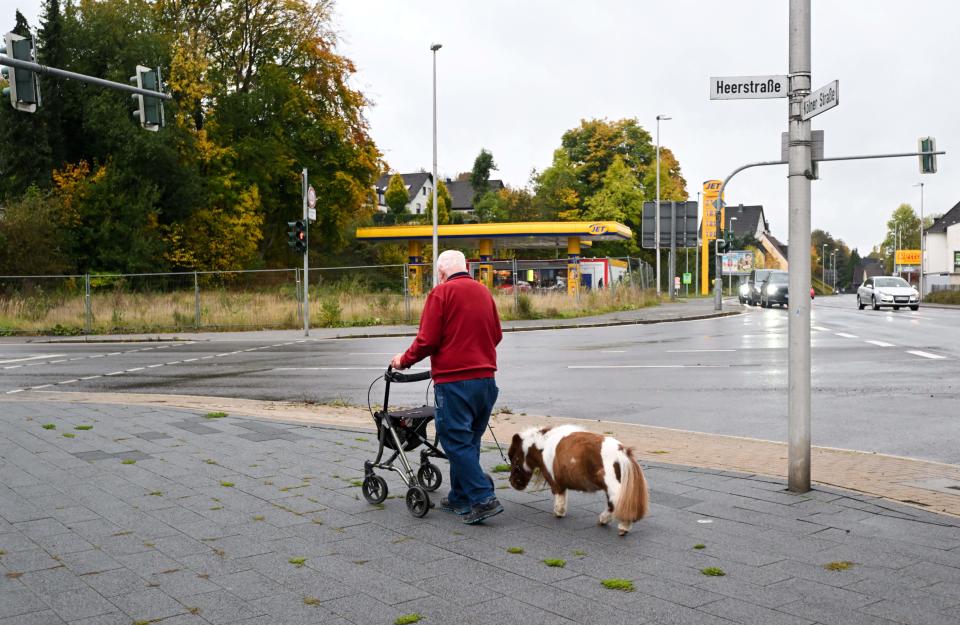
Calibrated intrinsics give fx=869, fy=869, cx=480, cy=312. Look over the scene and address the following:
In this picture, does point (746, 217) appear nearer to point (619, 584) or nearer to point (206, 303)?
point (206, 303)

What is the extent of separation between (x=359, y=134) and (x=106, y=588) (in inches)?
1824

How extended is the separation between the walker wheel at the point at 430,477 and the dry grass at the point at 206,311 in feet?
75.1

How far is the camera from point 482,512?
5.27 metres

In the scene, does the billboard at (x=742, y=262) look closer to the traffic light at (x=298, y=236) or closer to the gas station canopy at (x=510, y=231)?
the gas station canopy at (x=510, y=231)

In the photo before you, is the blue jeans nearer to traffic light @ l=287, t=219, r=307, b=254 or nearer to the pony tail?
the pony tail

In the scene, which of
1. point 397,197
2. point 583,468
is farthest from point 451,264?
point 397,197

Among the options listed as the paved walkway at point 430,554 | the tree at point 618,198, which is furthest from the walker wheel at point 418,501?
the tree at point 618,198

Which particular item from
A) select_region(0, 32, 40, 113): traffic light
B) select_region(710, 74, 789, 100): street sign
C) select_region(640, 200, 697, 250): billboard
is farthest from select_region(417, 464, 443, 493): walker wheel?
select_region(640, 200, 697, 250): billboard

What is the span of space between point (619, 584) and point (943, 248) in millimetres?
101565

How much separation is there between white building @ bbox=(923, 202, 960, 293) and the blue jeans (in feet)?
286

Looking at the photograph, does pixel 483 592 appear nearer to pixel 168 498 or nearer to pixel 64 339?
pixel 168 498

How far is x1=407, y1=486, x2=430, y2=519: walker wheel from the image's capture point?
5438 millimetres

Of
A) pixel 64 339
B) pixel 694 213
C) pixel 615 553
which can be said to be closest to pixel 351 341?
pixel 64 339

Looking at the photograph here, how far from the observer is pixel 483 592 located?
408 centimetres
